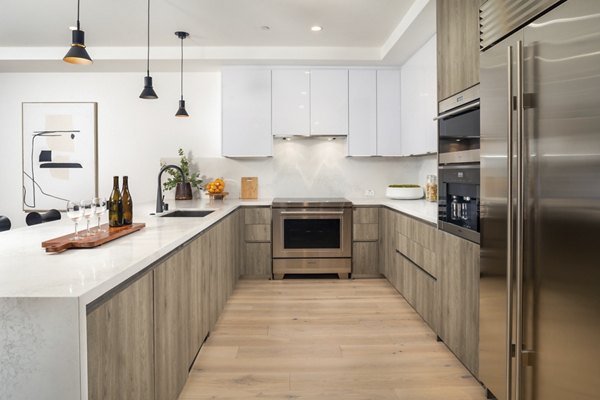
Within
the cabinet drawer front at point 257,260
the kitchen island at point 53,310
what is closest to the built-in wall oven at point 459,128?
the kitchen island at point 53,310

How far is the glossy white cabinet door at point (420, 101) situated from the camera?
12.2 feet

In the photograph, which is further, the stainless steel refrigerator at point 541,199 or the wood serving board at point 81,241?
the wood serving board at point 81,241

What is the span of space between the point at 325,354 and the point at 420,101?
268 cm

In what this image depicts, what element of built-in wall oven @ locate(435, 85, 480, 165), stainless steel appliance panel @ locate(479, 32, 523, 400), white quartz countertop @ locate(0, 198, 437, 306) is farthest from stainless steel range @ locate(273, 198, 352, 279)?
stainless steel appliance panel @ locate(479, 32, 523, 400)

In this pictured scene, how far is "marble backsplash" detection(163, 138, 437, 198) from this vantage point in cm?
507

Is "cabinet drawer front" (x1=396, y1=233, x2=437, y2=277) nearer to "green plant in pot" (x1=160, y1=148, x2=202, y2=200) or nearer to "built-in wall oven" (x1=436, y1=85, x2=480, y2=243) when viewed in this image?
"built-in wall oven" (x1=436, y1=85, x2=480, y2=243)

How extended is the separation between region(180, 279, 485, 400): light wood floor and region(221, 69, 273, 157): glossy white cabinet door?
1810 mm

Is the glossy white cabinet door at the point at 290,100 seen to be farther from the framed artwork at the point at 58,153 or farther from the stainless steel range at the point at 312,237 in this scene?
the framed artwork at the point at 58,153

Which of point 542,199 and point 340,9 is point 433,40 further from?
point 542,199

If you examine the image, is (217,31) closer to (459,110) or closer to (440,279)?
(459,110)

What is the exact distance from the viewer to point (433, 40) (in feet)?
12.1

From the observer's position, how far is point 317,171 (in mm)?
5094

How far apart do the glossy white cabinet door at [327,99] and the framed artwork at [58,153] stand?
2703mm

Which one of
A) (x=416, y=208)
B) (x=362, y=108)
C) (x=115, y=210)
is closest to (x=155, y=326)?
(x=115, y=210)
